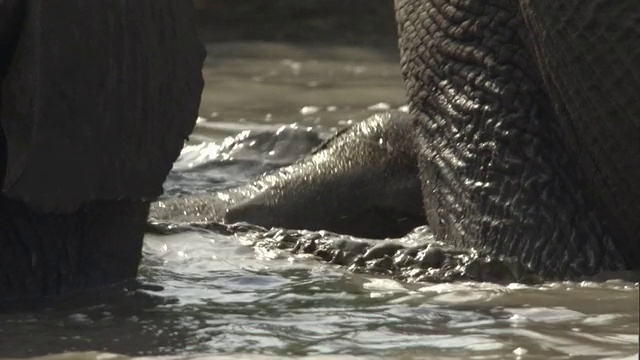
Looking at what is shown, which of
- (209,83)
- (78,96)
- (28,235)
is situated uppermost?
(209,83)

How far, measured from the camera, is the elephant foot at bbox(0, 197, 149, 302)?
139 inches

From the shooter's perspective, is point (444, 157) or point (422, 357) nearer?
point (422, 357)

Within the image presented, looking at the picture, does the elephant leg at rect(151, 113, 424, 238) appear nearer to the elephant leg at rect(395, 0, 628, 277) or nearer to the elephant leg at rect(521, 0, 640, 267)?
the elephant leg at rect(395, 0, 628, 277)

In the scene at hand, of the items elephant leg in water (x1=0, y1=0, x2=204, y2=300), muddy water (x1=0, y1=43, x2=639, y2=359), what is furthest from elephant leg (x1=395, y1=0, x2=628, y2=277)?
elephant leg in water (x1=0, y1=0, x2=204, y2=300)

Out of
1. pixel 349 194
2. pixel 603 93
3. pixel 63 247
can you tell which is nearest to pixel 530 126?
pixel 603 93

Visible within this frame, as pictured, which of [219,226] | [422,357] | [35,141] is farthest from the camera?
[219,226]

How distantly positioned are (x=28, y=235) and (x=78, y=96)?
0.36m

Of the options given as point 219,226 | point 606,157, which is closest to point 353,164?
point 219,226

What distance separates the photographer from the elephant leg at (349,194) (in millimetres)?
4801

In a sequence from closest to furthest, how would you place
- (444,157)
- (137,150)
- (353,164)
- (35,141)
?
1. (35,141)
2. (137,150)
3. (444,157)
4. (353,164)

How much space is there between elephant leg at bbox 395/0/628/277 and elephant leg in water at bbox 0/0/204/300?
2.76 ft

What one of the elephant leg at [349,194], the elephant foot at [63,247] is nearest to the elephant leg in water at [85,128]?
the elephant foot at [63,247]

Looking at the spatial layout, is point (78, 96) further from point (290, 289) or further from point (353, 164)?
point (353, 164)

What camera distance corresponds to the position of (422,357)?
2.92 m
